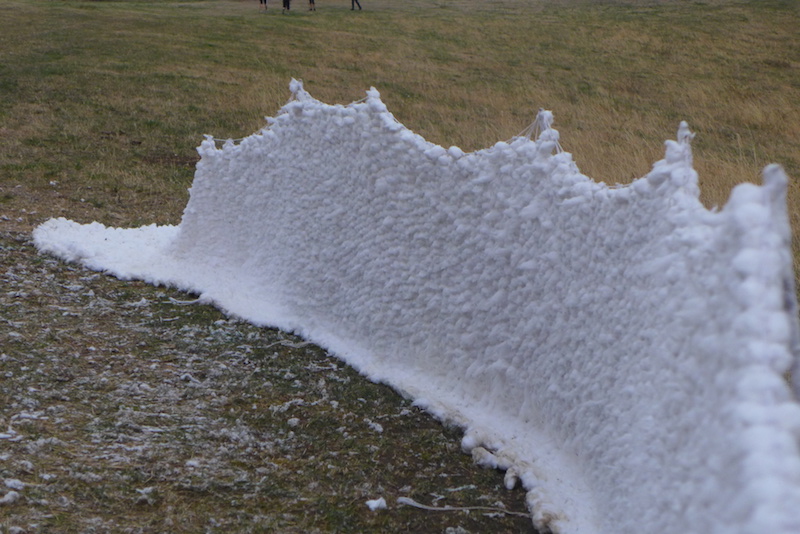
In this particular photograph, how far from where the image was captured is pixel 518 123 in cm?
1759

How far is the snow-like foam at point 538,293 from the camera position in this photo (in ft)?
10.00

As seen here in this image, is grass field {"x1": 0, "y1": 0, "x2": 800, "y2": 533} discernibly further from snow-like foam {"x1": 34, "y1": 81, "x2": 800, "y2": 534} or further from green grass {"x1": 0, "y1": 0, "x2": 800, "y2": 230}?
snow-like foam {"x1": 34, "y1": 81, "x2": 800, "y2": 534}

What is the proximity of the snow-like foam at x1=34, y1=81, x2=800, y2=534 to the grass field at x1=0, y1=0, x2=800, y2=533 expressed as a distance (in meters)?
0.39

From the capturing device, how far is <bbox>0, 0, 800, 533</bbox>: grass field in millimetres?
4941

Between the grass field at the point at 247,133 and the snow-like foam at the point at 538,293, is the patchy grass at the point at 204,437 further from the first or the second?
the snow-like foam at the point at 538,293

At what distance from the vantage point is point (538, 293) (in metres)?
5.46

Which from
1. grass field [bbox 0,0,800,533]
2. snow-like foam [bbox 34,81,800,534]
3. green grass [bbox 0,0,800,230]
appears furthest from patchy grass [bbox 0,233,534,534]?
green grass [bbox 0,0,800,230]

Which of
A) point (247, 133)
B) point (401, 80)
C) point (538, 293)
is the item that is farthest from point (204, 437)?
point (401, 80)

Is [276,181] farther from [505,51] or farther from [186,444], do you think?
[505,51]

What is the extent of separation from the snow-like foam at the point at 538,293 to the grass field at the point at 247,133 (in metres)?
0.39

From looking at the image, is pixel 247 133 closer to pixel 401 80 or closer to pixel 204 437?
pixel 401 80

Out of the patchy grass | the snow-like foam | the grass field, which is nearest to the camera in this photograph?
the snow-like foam

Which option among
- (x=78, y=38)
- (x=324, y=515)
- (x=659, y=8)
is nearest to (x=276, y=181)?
(x=324, y=515)

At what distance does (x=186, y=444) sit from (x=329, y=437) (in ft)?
2.82
